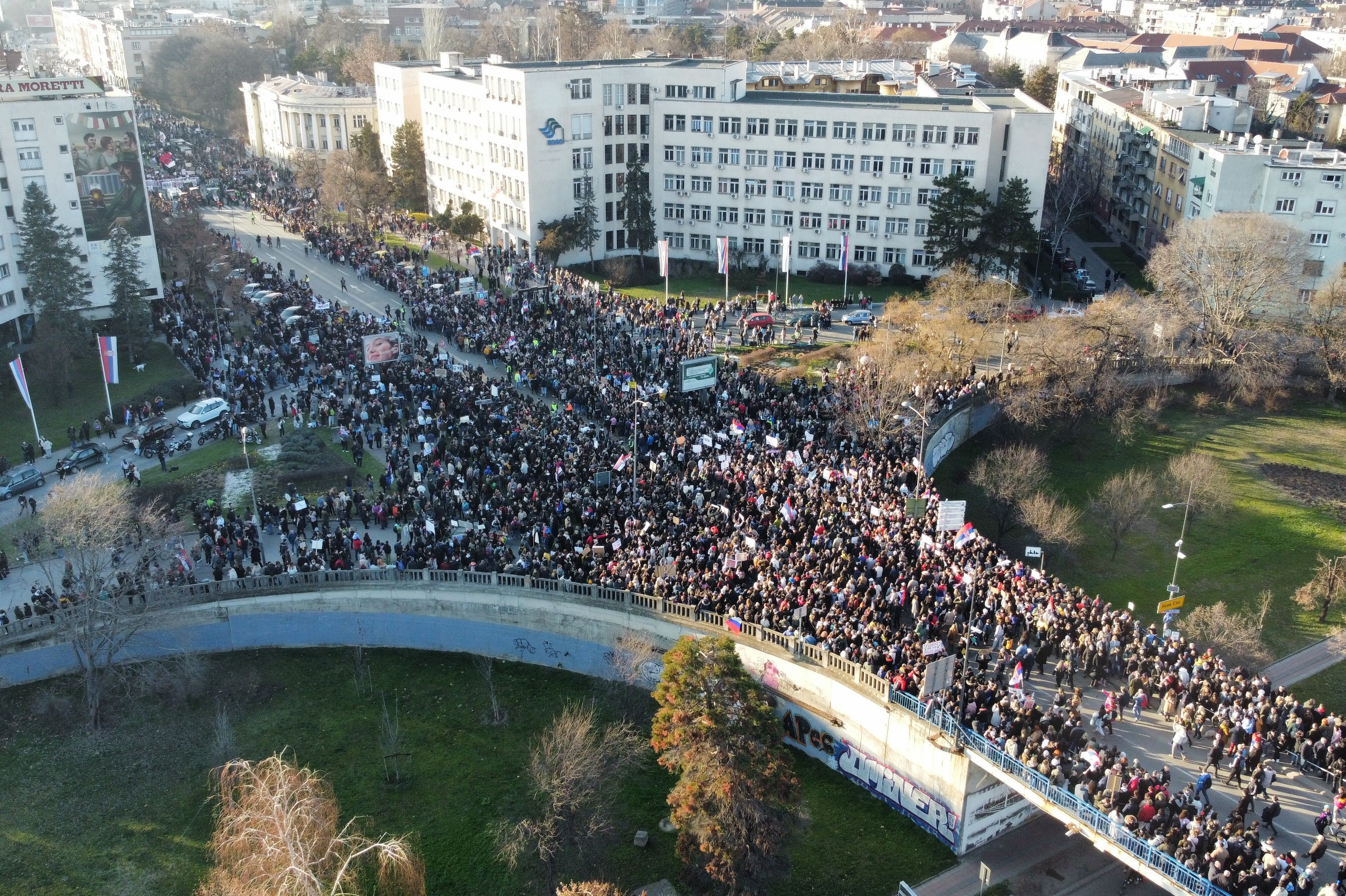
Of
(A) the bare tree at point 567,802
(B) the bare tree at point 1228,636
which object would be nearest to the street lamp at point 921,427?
(B) the bare tree at point 1228,636

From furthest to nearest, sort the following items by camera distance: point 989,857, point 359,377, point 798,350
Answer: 1. point 798,350
2. point 359,377
3. point 989,857

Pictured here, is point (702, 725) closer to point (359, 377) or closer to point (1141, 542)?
point (1141, 542)

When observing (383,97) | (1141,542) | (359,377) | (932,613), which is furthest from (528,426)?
(383,97)

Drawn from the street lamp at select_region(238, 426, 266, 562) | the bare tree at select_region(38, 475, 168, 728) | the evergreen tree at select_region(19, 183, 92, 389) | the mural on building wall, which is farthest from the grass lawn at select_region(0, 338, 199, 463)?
the bare tree at select_region(38, 475, 168, 728)

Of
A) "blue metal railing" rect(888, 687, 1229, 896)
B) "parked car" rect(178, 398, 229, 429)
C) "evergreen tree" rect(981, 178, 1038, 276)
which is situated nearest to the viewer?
"blue metal railing" rect(888, 687, 1229, 896)

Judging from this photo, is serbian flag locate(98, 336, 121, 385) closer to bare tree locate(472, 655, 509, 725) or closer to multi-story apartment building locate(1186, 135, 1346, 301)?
bare tree locate(472, 655, 509, 725)

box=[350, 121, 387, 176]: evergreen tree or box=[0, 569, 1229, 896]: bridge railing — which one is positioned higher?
box=[350, 121, 387, 176]: evergreen tree
